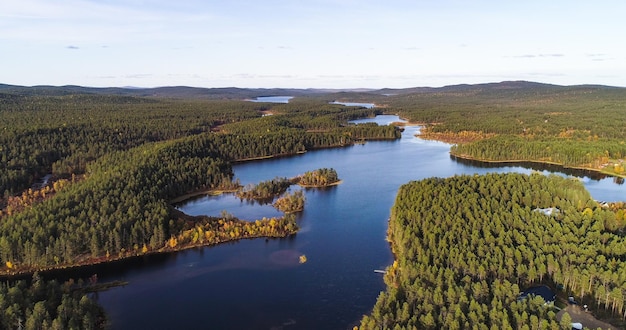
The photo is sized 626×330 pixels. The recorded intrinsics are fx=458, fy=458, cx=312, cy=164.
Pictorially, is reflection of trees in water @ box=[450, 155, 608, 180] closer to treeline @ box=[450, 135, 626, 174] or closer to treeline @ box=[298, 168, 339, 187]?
treeline @ box=[450, 135, 626, 174]

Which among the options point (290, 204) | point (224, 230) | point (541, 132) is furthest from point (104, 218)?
point (541, 132)

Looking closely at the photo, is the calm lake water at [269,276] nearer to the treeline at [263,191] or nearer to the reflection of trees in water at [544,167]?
the treeline at [263,191]

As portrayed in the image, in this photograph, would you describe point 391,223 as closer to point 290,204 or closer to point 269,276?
point 290,204

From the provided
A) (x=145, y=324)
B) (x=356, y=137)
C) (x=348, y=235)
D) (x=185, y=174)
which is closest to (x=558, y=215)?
(x=348, y=235)

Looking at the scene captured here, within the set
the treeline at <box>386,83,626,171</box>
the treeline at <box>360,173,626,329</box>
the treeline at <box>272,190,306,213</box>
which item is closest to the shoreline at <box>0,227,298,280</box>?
the treeline at <box>272,190,306,213</box>

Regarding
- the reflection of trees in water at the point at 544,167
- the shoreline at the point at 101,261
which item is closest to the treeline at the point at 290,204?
the shoreline at the point at 101,261

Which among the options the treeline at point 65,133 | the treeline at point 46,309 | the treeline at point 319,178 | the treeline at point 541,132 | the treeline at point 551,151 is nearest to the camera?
the treeline at point 46,309

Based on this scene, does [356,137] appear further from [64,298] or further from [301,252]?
[64,298]
